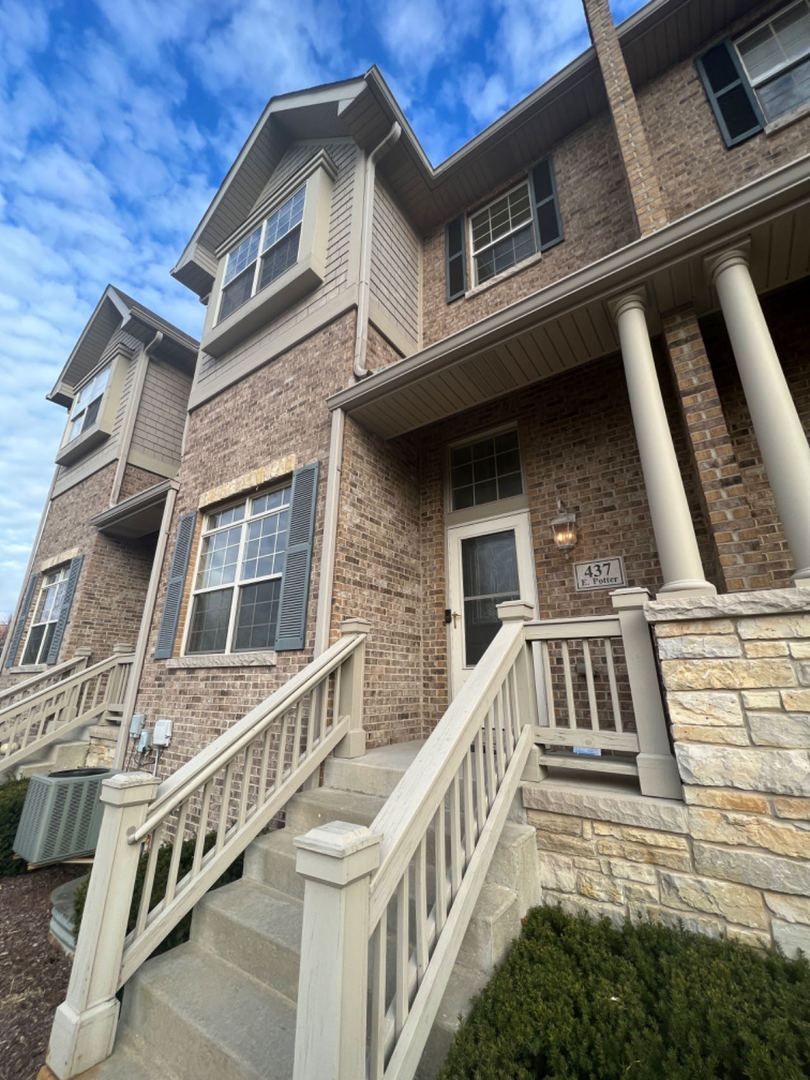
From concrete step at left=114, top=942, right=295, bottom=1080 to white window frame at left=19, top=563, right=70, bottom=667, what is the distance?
7.69 metres

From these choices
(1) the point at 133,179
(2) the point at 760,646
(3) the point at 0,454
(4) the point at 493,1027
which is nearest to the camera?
(4) the point at 493,1027

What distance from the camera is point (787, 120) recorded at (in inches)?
160

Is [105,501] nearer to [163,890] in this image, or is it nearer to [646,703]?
[163,890]

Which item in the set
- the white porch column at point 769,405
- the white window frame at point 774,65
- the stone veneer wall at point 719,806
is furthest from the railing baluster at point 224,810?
the white window frame at point 774,65

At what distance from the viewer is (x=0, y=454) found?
5656cm

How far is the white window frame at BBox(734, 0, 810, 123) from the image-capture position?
429 cm

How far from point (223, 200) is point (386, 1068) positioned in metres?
9.91

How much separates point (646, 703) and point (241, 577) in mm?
4082

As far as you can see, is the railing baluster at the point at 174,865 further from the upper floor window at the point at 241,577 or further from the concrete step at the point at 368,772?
the upper floor window at the point at 241,577

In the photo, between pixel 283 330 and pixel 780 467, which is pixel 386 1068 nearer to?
pixel 780 467

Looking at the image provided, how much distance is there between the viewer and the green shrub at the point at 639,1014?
1475 mm

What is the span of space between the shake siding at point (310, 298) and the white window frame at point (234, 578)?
1874 millimetres

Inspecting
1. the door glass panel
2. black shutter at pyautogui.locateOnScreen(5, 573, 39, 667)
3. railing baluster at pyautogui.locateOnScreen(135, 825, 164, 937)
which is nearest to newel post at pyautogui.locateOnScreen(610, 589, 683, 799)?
the door glass panel

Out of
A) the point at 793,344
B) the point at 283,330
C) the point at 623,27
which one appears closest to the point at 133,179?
the point at 283,330
